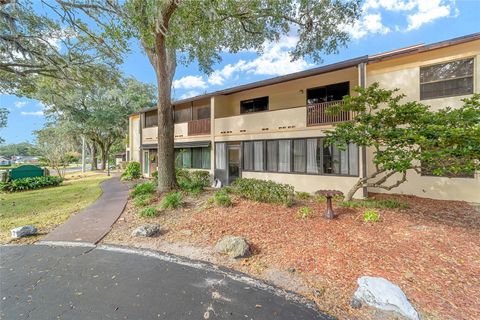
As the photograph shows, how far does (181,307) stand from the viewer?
3357mm

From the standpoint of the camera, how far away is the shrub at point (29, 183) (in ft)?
46.2

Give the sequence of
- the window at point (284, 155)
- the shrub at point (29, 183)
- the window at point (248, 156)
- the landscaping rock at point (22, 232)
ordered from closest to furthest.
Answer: the landscaping rock at point (22, 232)
the window at point (284, 155)
the window at point (248, 156)
the shrub at point (29, 183)

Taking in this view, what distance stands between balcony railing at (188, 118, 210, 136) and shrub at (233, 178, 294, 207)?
7.51m

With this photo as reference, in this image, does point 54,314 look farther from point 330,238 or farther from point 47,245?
point 330,238

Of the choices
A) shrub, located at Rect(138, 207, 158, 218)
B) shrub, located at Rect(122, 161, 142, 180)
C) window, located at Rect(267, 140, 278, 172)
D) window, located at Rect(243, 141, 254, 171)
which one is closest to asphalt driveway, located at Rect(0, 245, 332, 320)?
shrub, located at Rect(138, 207, 158, 218)

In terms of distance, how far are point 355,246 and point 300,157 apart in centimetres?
696

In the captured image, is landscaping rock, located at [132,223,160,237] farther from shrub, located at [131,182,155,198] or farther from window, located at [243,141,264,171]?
window, located at [243,141,264,171]

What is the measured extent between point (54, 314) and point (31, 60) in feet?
48.0

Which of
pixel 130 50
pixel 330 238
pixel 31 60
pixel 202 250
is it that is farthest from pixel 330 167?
pixel 31 60

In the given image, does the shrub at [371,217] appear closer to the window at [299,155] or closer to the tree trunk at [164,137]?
the window at [299,155]

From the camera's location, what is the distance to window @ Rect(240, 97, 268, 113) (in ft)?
46.7

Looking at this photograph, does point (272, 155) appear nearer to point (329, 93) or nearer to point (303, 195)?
point (303, 195)

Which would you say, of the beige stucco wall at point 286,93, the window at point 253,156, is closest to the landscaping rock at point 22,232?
the window at point 253,156

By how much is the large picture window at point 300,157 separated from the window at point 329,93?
2.57 m
